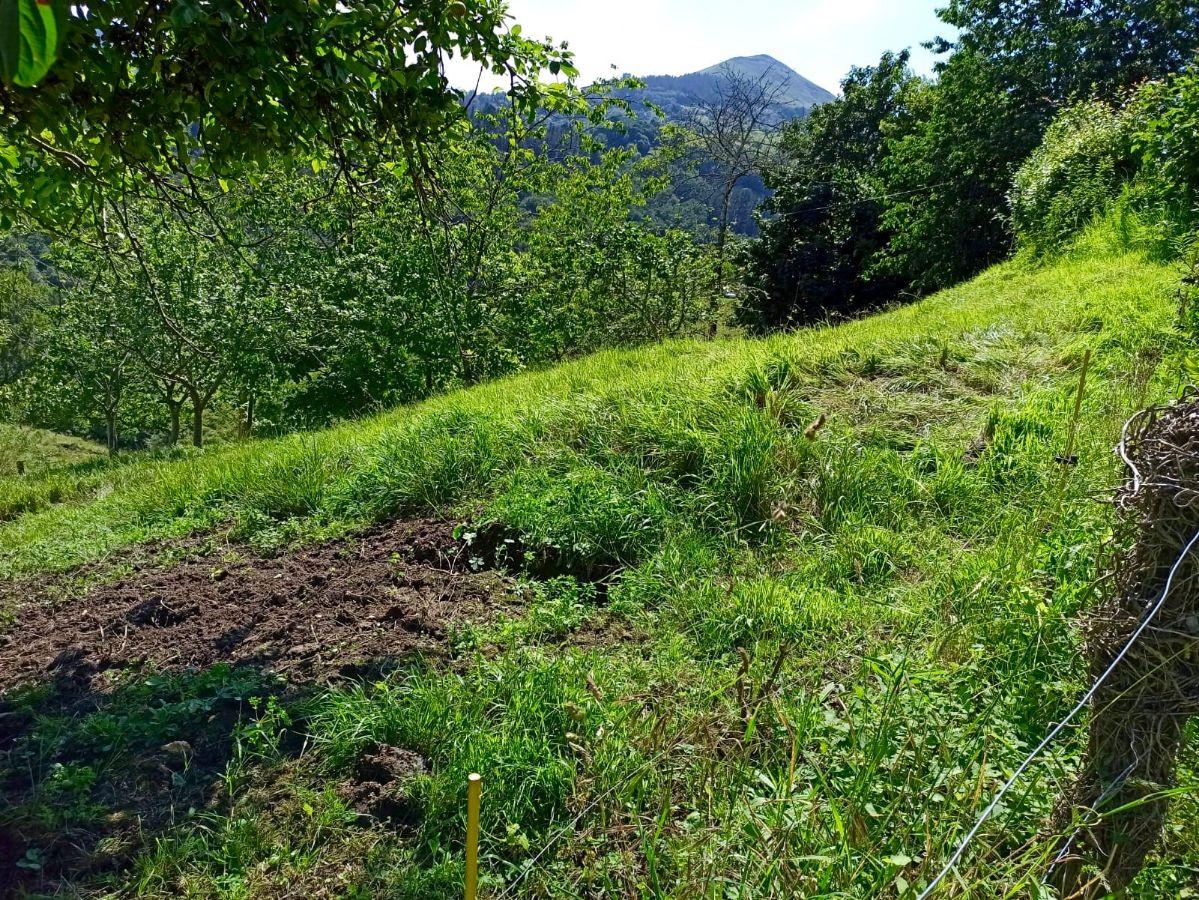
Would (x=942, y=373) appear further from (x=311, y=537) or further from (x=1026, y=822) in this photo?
(x=311, y=537)

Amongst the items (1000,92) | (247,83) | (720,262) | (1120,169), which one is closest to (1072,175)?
(1120,169)

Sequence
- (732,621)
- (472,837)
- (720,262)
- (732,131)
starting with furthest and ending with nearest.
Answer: (732,131) < (720,262) < (732,621) < (472,837)

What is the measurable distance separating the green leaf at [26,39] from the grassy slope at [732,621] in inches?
76.9

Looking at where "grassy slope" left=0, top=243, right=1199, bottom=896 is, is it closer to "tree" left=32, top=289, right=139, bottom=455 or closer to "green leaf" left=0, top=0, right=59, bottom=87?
"green leaf" left=0, top=0, right=59, bottom=87

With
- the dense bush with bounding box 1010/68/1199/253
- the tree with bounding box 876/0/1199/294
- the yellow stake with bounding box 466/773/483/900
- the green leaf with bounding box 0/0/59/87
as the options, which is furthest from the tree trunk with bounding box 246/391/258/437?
the tree with bounding box 876/0/1199/294

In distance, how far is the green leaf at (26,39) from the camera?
2.46ft

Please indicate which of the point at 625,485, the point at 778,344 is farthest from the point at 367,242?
the point at 625,485

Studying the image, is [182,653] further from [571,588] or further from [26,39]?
[26,39]

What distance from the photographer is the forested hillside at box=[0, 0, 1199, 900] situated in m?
1.81

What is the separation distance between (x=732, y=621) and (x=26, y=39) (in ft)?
9.16

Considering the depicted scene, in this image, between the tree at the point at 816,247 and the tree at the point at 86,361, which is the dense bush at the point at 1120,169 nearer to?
the tree at the point at 816,247

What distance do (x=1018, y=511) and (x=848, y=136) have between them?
25835 millimetres

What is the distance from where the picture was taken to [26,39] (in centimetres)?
77

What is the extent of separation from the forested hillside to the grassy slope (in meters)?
0.02
